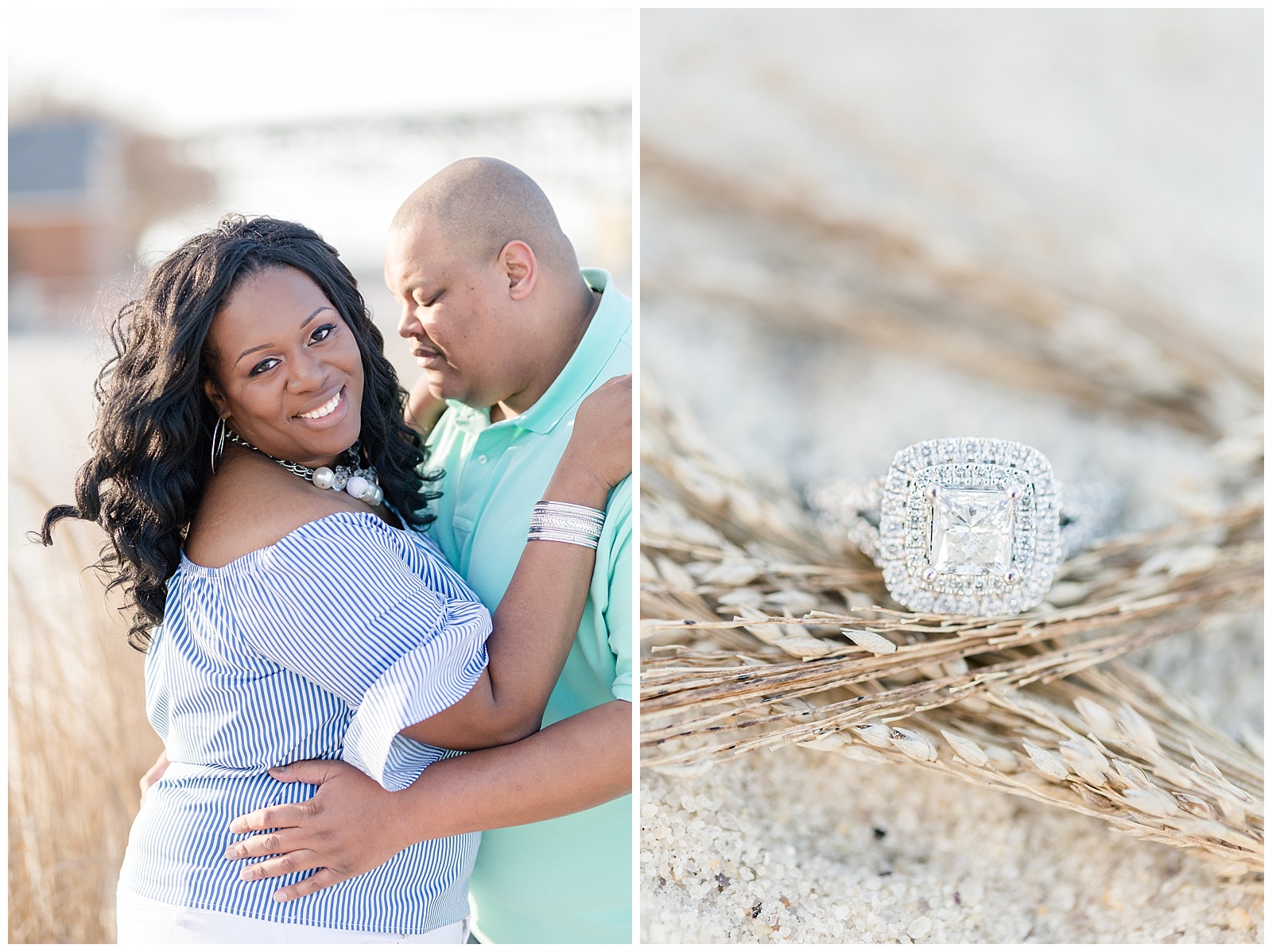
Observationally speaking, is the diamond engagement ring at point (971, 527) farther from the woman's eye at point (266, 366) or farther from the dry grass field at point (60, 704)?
the dry grass field at point (60, 704)

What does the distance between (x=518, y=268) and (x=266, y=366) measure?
1.05 ft

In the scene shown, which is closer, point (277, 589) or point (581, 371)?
point (277, 589)

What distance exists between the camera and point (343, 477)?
1.03 m

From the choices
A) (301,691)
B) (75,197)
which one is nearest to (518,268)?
(301,691)

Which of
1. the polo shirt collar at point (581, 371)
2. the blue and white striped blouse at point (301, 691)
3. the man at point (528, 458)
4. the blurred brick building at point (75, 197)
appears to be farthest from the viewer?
the blurred brick building at point (75, 197)

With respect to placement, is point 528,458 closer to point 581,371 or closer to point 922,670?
point 581,371

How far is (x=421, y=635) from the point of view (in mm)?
873

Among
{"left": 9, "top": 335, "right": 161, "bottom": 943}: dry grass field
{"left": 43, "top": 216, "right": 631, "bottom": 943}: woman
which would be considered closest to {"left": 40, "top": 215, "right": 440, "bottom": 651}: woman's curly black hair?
{"left": 43, "top": 216, "right": 631, "bottom": 943}: woman

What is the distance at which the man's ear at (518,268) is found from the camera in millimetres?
1084

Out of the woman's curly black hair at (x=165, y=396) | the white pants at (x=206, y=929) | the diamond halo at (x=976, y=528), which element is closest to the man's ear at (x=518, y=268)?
the woman's curly black hair at (x=165, y=396)

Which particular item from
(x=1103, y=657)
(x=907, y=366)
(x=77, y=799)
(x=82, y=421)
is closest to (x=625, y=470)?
(x=1103, y=657)

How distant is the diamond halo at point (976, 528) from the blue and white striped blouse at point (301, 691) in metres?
0.53

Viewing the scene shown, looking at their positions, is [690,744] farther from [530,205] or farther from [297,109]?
[297,109]

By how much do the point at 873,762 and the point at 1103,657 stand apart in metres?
0.30
